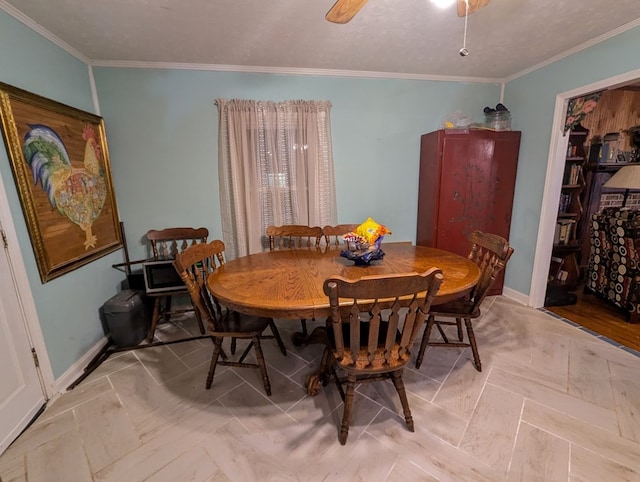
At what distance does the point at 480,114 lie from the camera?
3156 mm

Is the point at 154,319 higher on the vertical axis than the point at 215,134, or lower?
lower

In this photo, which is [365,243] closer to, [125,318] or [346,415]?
[346,415]

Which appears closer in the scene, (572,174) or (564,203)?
(572,174)

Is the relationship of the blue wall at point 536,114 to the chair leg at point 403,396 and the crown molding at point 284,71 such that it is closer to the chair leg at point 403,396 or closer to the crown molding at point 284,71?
the crown molding at point 284,71

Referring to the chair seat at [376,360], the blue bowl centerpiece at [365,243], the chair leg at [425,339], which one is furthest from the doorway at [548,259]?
the chair seat at [376,360]

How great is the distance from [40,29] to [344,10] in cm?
206

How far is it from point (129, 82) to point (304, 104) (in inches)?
61.6

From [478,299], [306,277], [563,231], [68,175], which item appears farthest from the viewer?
[563,231]

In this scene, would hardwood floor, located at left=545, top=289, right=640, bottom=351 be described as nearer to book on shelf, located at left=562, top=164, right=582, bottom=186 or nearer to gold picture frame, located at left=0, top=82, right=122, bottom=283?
book on shelf, located at left=562, top=164, right=582, bottom=186

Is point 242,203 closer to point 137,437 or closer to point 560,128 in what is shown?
point 137,437

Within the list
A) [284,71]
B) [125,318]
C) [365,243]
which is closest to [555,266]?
[365,243]

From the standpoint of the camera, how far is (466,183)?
A: 2.86 m

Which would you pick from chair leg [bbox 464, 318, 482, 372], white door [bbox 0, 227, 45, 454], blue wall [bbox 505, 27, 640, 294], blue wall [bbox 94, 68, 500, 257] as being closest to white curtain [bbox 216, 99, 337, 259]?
blue wall [bbox 94, 68, 500, 257]

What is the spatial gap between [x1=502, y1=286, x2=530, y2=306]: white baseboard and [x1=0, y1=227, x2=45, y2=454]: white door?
160 inches
